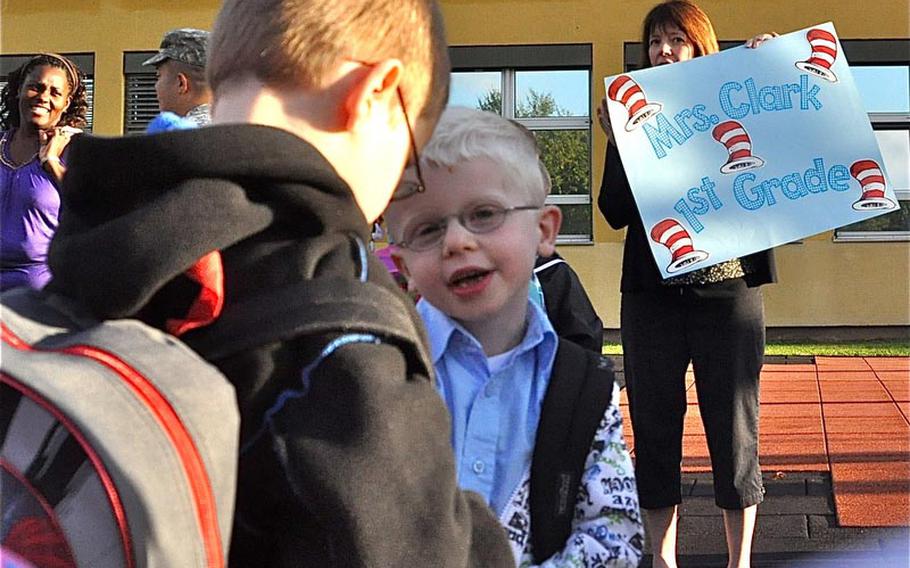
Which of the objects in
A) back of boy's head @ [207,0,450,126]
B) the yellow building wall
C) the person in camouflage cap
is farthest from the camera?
the yellow building wall

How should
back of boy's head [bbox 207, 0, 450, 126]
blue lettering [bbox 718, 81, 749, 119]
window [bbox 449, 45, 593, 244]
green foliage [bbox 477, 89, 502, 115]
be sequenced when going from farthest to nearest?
1. green foliage [bbox 477, 89, 502, 115]
2. window [bbox 449, 45, 593, 244]
3. blue lettering [bbox 718, 81, 749, 119]
4. back of boy's head [bbox 207, 0, 450, 126]

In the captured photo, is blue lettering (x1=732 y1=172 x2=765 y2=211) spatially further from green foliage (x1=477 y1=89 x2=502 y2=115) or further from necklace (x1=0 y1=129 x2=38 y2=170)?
green foliage (x1=477 y1=89 x2=502 y2=115)

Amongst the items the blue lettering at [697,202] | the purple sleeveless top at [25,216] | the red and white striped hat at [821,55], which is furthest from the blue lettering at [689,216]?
the purple sleeveless top at [25,216]

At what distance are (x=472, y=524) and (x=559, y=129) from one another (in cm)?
1221

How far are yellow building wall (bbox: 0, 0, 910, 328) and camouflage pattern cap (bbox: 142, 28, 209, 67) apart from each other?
28.8 feet

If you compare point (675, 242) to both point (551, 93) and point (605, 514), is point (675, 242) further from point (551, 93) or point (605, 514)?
point (551, 93)

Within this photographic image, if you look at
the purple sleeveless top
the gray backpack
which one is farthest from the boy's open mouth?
the purple sleeveless top

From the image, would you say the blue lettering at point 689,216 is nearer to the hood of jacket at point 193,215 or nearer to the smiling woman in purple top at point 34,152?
the smiling woman in purple top at point 34,152

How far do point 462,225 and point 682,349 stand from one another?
2260mm

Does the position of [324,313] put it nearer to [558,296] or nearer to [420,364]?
[420,364]

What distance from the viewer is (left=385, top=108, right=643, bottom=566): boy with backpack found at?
144cm

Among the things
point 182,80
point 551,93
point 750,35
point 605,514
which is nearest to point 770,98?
point 182,80

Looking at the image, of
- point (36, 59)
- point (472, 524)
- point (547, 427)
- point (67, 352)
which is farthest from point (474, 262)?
point (36, 59)

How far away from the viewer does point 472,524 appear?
42.0 inches
